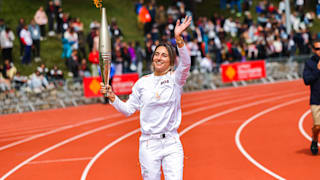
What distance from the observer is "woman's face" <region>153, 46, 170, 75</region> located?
17.6 ft

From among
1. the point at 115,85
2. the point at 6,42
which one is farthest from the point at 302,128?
the point at 6,42

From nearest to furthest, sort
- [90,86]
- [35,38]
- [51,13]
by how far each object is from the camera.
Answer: [90,86] < [35,38] < [51,13]

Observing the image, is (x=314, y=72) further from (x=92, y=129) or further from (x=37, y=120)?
(x=37, y=120)

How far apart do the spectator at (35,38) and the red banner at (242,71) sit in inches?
294

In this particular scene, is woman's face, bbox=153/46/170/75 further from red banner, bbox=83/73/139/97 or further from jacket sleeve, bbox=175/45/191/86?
red banner, bbox=83/73/139/97

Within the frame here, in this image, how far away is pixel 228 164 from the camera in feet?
31.1

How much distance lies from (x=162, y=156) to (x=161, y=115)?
0.38 m

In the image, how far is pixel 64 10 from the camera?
102 ft

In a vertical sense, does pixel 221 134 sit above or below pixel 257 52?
below

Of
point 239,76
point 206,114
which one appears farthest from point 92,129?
point 239,76

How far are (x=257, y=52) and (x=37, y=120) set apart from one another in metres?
11.5

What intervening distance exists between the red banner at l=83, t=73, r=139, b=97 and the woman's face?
15282 millimetres

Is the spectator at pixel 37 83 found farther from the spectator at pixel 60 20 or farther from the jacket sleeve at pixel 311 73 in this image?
the jacket sleeve at pixel 311 73

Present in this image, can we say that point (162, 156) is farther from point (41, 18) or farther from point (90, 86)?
point (41, 18)
